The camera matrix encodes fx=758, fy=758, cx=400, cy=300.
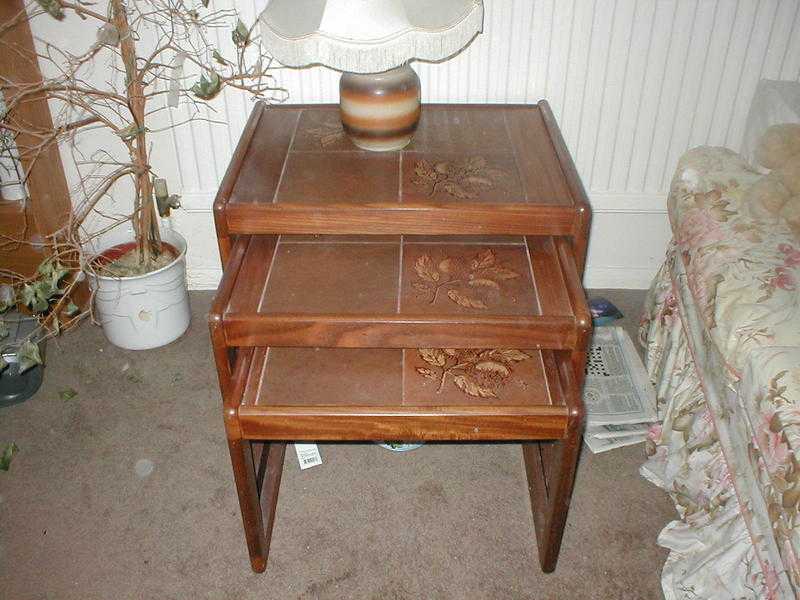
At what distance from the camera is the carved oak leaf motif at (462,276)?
4.52 feet

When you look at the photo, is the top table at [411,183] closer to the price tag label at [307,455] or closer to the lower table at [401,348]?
the lower table at [401,348]

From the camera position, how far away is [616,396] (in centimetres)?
186

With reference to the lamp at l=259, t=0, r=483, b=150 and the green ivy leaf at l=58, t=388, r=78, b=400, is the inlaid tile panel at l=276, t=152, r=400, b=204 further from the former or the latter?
the green ivy leaf at l=58, t=388, r=78, b=400

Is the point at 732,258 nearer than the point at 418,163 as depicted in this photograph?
Yes

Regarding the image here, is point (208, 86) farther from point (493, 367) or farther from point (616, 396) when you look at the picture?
point (616, 396)

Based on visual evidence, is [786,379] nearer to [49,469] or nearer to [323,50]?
[323,50]

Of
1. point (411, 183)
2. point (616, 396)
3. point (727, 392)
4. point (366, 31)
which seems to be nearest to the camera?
point (366, 31)

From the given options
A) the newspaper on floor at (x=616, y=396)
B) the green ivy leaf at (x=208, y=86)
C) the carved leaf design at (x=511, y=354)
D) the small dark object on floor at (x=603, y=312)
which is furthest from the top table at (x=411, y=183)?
the small dark object on floor at (x=603, y=312)

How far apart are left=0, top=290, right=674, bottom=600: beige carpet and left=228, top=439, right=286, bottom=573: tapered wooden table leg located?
0.12 feet

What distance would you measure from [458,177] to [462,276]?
231 millimetres

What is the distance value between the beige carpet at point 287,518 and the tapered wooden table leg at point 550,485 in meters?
0.04

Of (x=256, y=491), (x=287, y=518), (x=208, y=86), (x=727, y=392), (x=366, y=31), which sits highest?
(x=366, y=31)

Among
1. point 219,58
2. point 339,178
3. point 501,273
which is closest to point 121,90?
point 219,58

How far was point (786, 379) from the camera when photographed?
1.22 meters
